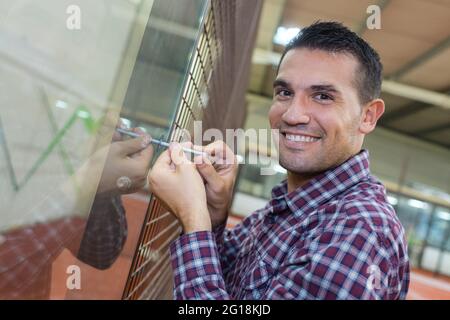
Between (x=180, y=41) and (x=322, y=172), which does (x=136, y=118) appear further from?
(x=322, y=172)

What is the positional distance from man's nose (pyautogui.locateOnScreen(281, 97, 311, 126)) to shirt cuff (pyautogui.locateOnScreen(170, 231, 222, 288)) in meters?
0.34

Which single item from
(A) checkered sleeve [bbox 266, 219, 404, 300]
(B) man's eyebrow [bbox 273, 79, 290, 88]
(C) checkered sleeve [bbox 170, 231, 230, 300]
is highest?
(B) man's eyebrow [bbox 273, 79, 290, 88]

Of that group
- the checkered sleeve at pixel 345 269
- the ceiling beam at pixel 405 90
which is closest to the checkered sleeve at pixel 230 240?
the checkered sleeve at pixel 345 269

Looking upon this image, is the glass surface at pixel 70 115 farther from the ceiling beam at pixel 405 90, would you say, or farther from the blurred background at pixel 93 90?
the ceiling beam at pixel 405 90

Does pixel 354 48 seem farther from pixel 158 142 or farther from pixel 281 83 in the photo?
pixel 158 142

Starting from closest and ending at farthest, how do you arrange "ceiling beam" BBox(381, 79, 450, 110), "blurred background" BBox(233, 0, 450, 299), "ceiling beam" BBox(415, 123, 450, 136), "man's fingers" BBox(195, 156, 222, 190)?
1. "man's fingers" BBox(195, 156, 222, 190)
2. "blurred background" BBox(233, 0, 450, 299)
3. "ceiling beam" BBox(381, 79, 450, 110)
4. "ceiling beam" BBox(415, 123, 450, 136)

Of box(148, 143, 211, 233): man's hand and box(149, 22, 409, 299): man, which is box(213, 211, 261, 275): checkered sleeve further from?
box(148, 143, 211, 233): man's hand

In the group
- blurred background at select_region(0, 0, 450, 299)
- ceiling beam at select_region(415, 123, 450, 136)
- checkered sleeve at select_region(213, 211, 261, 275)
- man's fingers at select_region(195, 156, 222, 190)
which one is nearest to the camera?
blurred background at select_region(0, 0, 450, 299)

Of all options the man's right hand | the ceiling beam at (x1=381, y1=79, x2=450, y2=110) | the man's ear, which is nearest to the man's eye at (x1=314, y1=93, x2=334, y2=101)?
the man's ear

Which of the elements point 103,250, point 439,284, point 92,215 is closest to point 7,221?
point 92,215

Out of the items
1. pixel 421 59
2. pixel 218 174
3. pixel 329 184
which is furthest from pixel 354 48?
pixel 421 59

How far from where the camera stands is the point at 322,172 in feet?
3.30

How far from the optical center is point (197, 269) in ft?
2.56

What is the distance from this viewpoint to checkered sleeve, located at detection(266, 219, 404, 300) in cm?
68
